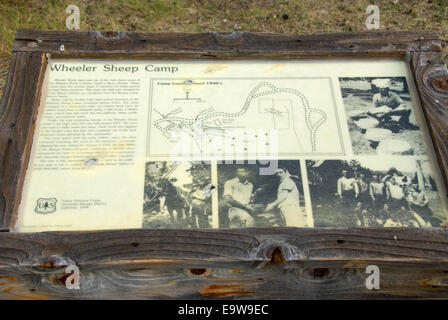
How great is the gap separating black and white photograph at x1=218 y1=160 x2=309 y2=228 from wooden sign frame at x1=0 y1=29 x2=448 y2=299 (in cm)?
9

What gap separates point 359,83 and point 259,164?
27.2 inches

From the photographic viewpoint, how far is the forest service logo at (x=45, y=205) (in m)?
1.85

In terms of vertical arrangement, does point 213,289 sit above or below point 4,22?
below

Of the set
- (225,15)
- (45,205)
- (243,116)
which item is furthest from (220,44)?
(225,15)

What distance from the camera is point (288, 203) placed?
1884mm

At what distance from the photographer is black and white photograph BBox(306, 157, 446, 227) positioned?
1845 millimetres

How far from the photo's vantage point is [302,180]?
1937 millimetres

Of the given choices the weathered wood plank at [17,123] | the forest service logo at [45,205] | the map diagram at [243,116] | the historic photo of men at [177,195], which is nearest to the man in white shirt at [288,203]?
the map diagram at [243,116]

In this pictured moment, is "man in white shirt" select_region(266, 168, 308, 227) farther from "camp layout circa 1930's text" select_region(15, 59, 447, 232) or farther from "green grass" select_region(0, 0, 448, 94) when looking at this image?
"green grass" select_region(0, 0, 448, 94)

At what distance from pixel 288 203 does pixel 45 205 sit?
984 millimetres

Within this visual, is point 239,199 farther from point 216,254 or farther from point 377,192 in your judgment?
point 377,192

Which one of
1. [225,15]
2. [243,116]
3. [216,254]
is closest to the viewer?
[216,254]
